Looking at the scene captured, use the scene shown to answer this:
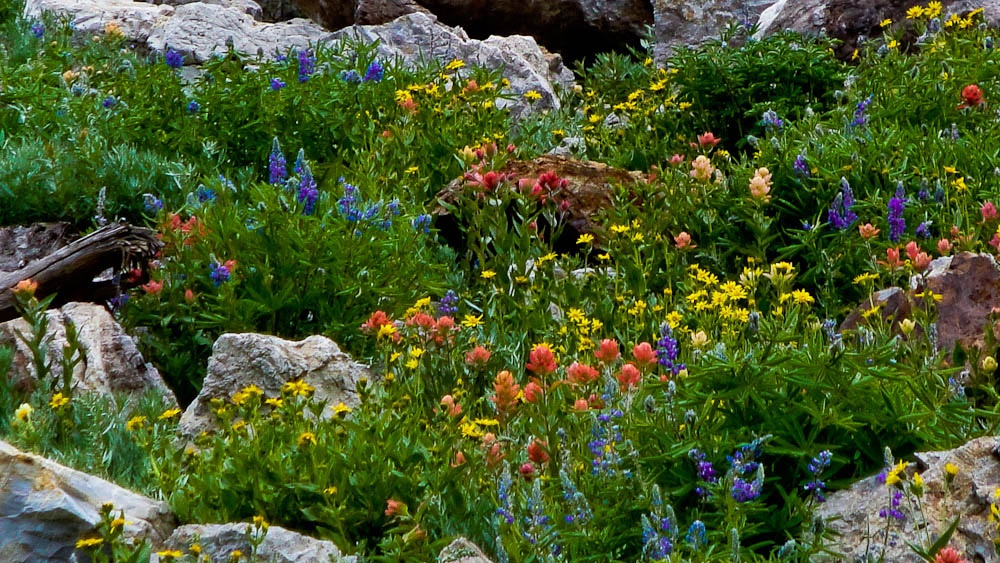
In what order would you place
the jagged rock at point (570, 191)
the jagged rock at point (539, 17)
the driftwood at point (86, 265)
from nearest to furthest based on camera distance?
the driftwood at point (86, 265), the jagged rock at point (570, 191), the jagged rock at point (539, 17)

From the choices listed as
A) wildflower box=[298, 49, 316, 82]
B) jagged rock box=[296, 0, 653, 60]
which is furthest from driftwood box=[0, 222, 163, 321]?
jagged rock box=[296, 0, 653, 60]

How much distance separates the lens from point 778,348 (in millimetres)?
3959

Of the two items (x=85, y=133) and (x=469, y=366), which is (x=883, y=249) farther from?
(x=85, y=133)

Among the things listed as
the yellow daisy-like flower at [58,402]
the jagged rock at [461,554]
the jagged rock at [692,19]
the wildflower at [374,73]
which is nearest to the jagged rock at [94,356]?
the yellow daisy-like flower at [58,402]

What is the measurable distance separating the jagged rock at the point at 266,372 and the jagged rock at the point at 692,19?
21.0 feet

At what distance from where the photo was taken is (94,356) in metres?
5.11

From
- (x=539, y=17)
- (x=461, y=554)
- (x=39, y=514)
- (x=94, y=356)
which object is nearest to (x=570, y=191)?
(x=94, y=356)

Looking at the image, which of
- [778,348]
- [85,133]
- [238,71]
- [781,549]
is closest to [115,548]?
[781,549]

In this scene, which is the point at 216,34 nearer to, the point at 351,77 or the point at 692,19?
the point at 351,77

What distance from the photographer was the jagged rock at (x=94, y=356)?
500 cm

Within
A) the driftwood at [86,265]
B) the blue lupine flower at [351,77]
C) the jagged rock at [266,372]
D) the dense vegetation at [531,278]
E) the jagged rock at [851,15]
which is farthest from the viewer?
the jagged rock at [851,15]

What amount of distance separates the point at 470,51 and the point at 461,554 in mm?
6608

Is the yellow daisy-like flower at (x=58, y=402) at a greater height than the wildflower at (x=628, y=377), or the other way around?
the wildflower at (x=628, y=377)

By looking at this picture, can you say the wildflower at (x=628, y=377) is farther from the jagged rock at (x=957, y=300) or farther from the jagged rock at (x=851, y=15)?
the jagged rock at (x=851, y=15)
